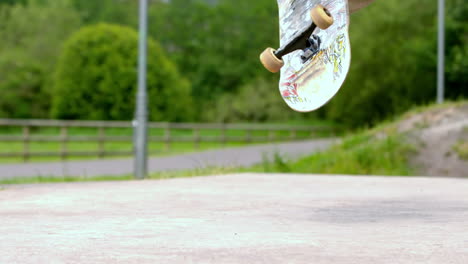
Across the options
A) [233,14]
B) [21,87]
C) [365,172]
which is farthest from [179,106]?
[365,172]

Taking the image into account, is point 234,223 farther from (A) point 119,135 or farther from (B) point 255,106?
(B) point 255,106

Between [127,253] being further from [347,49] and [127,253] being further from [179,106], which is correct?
[179,106]

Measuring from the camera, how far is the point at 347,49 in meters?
5.45

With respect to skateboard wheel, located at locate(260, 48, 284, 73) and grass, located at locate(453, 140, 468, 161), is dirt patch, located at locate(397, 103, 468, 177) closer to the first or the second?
grass, located at locate(453, 140, 468, 161)

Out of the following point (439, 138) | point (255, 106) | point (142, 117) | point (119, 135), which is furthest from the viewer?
point (255, 106)

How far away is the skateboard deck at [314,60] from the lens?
221 inches

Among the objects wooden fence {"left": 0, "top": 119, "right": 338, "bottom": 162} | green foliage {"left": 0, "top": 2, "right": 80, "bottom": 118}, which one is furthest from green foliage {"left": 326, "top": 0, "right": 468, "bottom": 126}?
green foliage {"left": 0, "top": 2, "right": 80, "bottom": 118}

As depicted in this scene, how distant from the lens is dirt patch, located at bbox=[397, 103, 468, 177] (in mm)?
15281

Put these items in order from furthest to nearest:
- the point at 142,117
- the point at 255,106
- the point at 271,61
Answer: the point at 255,106
the point at 142,117
the point at 271,61

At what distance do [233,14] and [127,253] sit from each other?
59776 millimetres

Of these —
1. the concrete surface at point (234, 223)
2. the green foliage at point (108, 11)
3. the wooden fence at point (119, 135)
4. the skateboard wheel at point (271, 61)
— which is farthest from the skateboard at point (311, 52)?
the green foliage at point (108, 11)

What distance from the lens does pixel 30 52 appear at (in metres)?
53.9

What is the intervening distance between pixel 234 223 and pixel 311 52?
1733 mm

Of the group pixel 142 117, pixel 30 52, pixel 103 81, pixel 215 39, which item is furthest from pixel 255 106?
pixel 142 117
